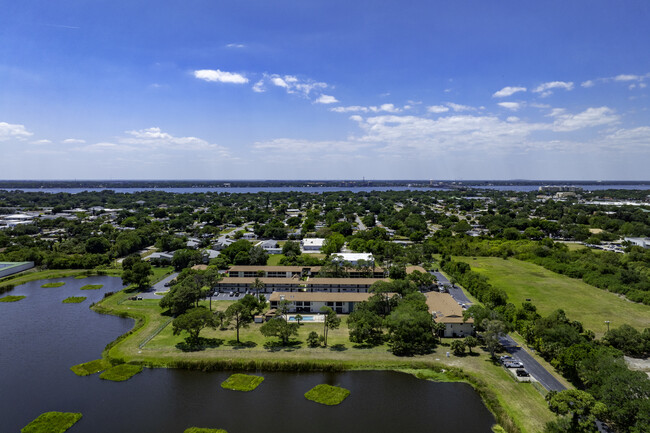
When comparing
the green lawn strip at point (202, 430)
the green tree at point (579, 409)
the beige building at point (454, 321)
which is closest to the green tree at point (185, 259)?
the green lawn strip at point (202, 430)

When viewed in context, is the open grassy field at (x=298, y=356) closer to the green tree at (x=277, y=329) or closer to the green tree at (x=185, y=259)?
the green tree at (x=277, y=329)

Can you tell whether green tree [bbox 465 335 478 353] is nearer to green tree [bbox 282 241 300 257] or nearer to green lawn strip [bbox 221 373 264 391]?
green lawn strip [bbox 221 373 264 391]

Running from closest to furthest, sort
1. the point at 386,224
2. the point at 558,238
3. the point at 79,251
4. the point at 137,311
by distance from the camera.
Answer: the point at 137,311 < the point at 79,251 < the point at 558,238 < the point at 386,224

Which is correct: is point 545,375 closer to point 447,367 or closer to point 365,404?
point 447,367

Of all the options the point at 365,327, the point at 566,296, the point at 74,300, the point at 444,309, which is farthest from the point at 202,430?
the point at 566,296

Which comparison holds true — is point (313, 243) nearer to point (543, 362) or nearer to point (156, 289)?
point (156, 289)

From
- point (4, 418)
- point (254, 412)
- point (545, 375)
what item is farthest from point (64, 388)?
point (545, 375)

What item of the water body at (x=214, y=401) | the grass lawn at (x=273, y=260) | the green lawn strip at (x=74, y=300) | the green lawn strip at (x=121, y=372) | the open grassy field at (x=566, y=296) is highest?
the grass lawn at (x=273, y=260)

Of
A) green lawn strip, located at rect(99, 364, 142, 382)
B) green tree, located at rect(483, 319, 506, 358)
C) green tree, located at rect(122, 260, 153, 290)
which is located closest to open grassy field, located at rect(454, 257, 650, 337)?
green tree, located at rect(483, 319, 506, 358)
